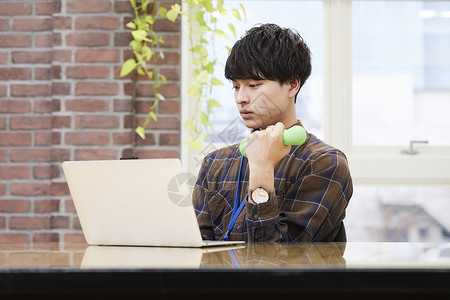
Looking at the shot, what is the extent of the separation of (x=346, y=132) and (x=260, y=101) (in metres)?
1.19

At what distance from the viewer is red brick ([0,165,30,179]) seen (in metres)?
2.87

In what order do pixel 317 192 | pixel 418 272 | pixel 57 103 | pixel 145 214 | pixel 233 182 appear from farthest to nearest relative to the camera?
pixel 57 103 < pixel 233 182 < pixel 317 192 < pixel 145 214 < pixel 418 272

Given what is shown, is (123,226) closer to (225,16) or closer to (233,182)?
(233,182)

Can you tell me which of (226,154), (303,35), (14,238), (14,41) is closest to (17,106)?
(14,41)

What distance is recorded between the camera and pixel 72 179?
145 centimetres

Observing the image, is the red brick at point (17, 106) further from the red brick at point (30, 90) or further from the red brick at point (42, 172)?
the red brick at point (42, 172)

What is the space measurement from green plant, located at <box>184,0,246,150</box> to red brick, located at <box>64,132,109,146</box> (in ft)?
1.25

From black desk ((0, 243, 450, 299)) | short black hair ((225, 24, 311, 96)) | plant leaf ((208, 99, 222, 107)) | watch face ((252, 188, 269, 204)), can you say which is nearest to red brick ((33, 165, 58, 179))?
plant leaf ((208, 99, 222, 107))

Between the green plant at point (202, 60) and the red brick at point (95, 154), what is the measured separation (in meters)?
0.35

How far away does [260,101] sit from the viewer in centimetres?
187

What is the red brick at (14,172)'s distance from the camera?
287cm

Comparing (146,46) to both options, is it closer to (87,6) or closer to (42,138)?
(87,6)

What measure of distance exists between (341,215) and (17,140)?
172 centimetres
